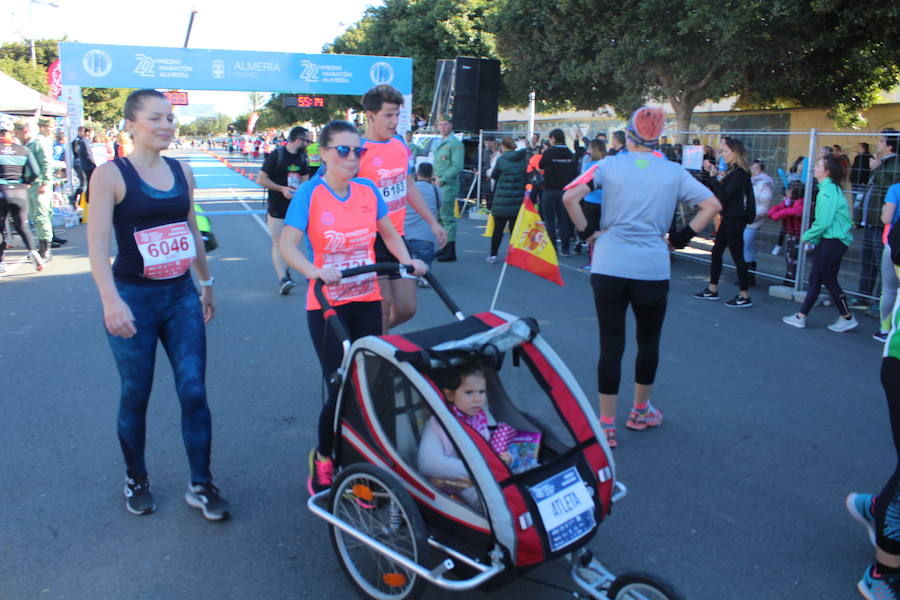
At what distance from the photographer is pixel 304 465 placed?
4219 mm

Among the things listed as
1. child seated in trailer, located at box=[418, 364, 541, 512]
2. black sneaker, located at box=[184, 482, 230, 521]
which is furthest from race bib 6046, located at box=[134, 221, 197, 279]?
child seated in trailer, located at box=[418, 364, 541, 512]

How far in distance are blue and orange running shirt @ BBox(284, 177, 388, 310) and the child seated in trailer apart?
990mm

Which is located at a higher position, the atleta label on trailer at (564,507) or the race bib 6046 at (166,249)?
the race bib 6046 at (166,249)

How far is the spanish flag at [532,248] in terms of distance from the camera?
474 centimetres

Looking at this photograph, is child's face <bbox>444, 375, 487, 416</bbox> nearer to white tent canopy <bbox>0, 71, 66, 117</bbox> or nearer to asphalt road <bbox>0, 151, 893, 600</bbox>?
asphalt road <bbox>0, 151, 893, 600</bbox>

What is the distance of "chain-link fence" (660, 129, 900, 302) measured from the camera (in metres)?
8.52

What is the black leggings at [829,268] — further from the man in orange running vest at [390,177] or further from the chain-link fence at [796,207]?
the man in orange running vest at [390,177]

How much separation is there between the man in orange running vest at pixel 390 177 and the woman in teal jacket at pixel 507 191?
5.70 m

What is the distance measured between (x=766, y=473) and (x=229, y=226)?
12979 mm

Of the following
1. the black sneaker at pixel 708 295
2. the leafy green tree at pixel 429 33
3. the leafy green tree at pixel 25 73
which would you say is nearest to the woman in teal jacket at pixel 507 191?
the black sneaker at pixel 708 295

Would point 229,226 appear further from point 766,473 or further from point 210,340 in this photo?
point 766,473

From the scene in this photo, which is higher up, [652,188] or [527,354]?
[652,188]

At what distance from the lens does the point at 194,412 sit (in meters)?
3.55

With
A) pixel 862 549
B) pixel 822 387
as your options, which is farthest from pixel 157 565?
pixel 822 387
